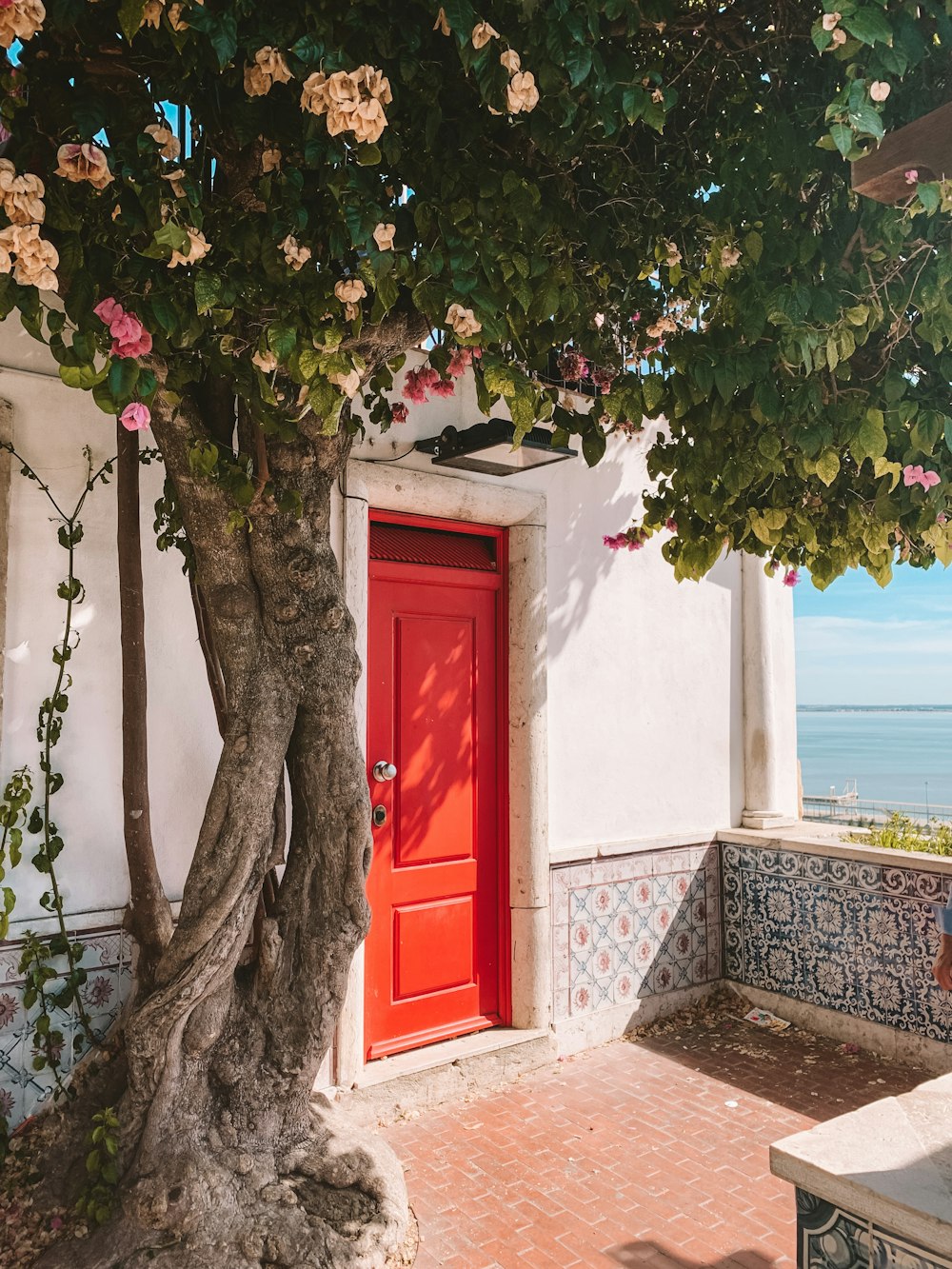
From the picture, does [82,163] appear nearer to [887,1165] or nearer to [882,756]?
[887,1165]

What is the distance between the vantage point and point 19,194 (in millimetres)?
1641

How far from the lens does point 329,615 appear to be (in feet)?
8.73

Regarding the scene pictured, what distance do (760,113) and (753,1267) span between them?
3.41 m

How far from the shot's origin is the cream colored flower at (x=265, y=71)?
1756mm

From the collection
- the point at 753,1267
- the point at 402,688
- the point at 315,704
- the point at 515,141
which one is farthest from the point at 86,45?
the point at 753,1267

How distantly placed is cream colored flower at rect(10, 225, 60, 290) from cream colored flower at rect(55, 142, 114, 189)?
A: 0.16 meters

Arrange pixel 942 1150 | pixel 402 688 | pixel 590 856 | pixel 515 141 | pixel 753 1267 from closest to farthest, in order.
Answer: pixel 942 1150 → pixel 515 141 → pixel 753 1267 → pixel 402 688 → pixel 590 856

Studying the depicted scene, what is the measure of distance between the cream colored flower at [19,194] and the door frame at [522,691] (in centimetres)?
219

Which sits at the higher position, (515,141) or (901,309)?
(515,141)

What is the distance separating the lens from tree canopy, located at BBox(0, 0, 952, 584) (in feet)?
5.82

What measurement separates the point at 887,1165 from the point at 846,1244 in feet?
0.55

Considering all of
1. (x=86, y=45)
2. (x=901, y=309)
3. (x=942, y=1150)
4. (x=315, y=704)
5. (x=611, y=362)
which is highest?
(x=86, y=45)

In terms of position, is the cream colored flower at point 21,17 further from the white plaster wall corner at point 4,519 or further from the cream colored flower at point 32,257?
the white plaster wall corner at point 4,519

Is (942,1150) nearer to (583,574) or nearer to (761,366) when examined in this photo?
(761,366)
